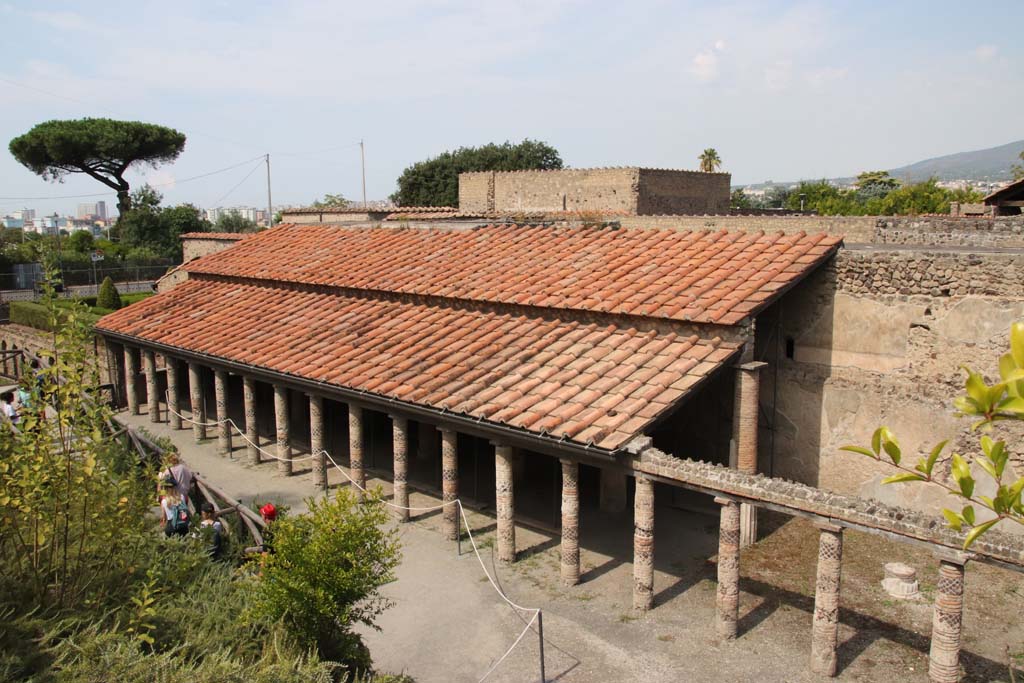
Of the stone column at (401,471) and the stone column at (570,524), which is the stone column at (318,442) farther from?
the stone column at (570,524)

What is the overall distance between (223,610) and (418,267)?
30.3ft

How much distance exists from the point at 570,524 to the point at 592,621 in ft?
4.18

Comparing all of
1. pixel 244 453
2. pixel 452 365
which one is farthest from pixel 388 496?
pixel 244 453

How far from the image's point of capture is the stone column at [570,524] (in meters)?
10.4

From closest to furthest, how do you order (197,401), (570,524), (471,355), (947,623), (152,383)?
(947,623) → (570,524) → (471,355) → (197,401) → (152,383)

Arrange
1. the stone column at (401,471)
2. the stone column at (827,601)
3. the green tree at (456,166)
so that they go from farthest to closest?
the green tree at (456,166) → the stone column at (401,471) → the stone column at (827,601)

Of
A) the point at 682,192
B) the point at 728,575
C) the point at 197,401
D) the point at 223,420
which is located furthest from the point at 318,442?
the point at 682,192

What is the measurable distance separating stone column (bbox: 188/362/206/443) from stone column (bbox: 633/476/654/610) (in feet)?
37.0

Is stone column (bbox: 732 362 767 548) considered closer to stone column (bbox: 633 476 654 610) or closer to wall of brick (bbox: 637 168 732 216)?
stone column (bbox: 633 476 654 610)

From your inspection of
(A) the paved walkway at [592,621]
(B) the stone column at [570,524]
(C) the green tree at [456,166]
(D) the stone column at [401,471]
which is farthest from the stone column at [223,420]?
(C) the green tree at [456,166]

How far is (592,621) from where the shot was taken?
383 inches

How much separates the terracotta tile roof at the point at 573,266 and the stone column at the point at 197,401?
2.67 meters

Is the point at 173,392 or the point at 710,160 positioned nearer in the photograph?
the point at 173,392

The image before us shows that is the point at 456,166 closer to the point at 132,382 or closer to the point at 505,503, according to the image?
the point at 132,382
